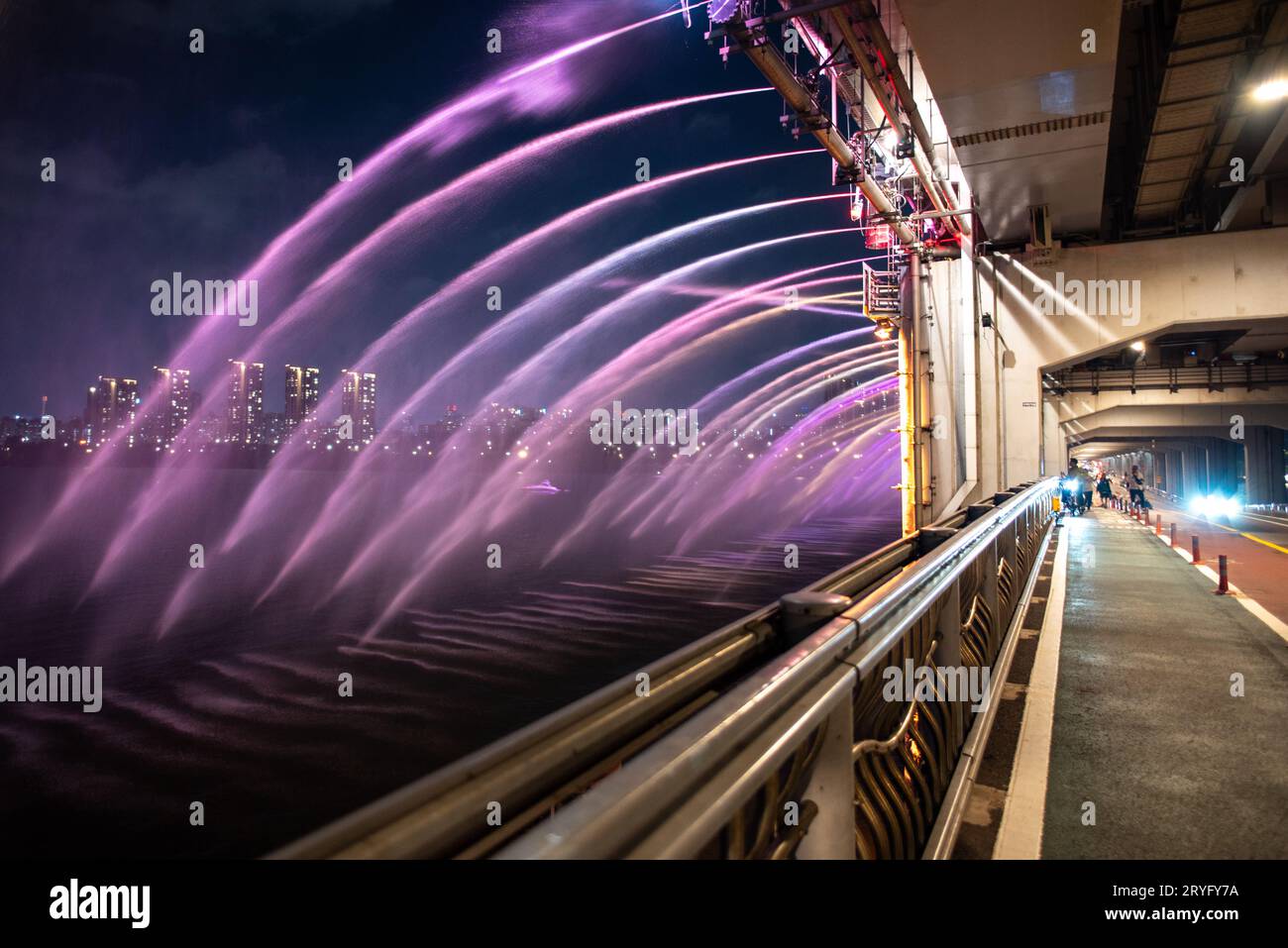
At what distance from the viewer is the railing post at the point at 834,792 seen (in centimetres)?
206

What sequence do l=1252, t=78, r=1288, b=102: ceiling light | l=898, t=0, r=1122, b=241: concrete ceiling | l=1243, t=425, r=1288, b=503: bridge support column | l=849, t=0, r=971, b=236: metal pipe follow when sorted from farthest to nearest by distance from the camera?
l=1243, t=425, r=1288, b=503: bridge support column → l=1252, t=78, r=1288, b=102: ceiling light → l=849, t=0, r=971, b=236: metal pipe → l=898, t=0, r=1122, b=241: concrete ceiling

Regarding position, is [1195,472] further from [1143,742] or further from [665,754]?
[665,754]

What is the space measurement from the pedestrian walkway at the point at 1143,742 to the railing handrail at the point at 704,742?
1744 mm

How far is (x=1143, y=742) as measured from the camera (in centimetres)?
453

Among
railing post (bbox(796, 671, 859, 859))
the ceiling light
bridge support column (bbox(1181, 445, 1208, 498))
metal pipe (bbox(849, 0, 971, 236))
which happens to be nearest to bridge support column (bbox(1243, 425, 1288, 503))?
bridge support column (bbox(1181, 445, 1208, 498))

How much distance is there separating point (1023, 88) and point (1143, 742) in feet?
27.9

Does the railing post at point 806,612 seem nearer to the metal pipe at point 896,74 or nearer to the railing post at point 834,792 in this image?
the railing post at point 834,792

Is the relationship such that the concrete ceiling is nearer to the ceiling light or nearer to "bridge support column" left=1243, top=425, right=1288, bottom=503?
the ceiling light

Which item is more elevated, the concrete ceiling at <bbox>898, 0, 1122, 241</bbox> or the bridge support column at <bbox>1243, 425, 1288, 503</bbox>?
the concrete ceiling at <bbox>898, 0, 1122, 241</bbox>

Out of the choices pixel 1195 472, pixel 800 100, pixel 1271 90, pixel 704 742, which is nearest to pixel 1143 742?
pixel 704 742

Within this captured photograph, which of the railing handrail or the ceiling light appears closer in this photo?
the railing handrail

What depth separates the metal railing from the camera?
117cm

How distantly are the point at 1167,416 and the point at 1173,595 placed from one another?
28528 millimetres

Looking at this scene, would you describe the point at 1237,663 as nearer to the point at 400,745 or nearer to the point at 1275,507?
the point at 400,745
